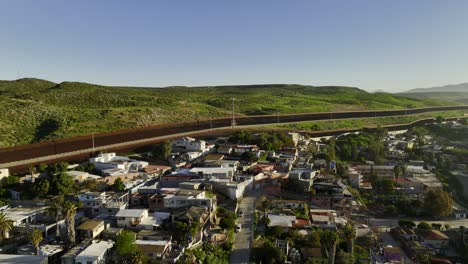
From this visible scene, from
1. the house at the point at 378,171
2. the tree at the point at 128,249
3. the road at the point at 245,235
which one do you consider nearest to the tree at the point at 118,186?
the tree at the point at 128,249

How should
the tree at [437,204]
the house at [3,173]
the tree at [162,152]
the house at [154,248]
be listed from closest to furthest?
1. the house at [154,248]
2. the house at [3,173]
3. the tree at [437,204]
4. the tree at [162,152]

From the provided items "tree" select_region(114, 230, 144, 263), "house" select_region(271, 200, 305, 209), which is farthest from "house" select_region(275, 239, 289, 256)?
"tree" select_region(114, 230, 144, 263)

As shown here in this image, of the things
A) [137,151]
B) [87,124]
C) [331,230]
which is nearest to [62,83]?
[87,124]

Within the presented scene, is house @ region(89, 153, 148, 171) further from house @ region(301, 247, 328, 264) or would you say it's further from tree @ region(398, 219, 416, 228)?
tree @ region(398, 219, 416, 228)

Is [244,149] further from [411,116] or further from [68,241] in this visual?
[411,116]

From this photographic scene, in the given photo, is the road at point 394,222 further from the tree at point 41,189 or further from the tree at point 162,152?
the tree at point 41,189

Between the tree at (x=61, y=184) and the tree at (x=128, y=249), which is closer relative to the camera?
the tree at (x=128, y=249)
